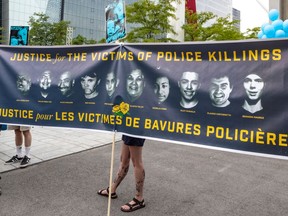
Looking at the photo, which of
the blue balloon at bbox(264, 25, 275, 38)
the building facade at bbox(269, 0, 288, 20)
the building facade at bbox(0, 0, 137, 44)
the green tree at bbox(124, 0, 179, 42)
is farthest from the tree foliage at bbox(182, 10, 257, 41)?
the building facade at bbox(0, 0, 137, 44)

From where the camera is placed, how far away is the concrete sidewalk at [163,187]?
3869mm

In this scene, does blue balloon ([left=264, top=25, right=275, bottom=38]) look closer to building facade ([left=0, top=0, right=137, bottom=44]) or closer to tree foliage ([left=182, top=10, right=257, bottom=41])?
tree foliage ([left=182, top=10, right=257, bottom=41])

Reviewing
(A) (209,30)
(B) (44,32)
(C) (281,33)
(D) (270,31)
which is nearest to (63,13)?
(B) (44,32)

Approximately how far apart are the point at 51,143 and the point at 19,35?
3.08 metres

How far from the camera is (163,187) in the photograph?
468 centimetres

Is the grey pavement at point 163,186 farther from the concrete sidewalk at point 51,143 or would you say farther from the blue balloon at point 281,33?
the blue balloon at point 281,33

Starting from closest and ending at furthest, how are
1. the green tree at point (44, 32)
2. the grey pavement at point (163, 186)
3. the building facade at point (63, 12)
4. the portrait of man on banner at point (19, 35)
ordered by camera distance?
the grey pavement at point (163, 186)
the portrait of man on banner at point (19, 35)
the green tree at point (44, 32)
the building facade at point (63, 12)

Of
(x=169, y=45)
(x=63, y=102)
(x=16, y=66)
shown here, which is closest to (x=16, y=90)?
(x=16, y=66)

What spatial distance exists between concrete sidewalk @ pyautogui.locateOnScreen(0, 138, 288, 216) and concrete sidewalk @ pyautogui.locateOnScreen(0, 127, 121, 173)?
1.17 feet

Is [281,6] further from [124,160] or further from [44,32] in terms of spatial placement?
[44,32]

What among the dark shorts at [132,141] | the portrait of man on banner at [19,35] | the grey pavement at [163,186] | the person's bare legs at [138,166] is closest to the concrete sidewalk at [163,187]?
the grey pavement at [163,186]

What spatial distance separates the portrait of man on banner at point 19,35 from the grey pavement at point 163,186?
8.80 ft

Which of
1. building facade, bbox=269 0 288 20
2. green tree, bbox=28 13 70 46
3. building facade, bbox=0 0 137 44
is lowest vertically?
building facade, bbox=269 0 288 20

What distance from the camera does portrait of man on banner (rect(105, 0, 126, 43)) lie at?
11.5ft
